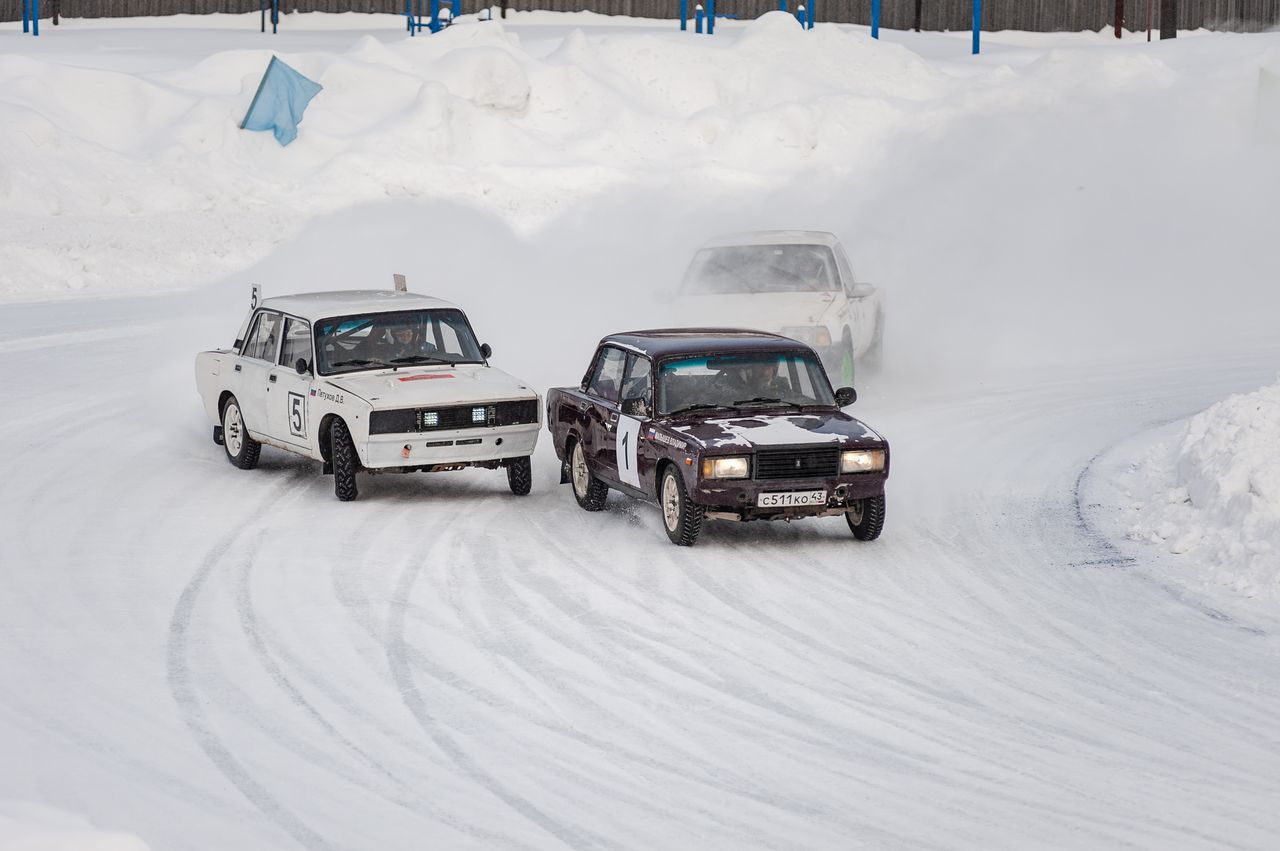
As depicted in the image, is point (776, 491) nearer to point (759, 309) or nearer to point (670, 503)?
point (670, 503)

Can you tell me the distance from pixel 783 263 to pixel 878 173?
15.0 meters

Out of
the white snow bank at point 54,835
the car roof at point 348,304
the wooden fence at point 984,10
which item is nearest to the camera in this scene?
the white snow bank at point 54,835

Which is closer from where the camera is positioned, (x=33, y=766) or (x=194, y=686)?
(x=33, y=766)

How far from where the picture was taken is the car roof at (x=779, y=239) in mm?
17969

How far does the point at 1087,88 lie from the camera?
120 feet

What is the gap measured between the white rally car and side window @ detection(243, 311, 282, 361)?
0.04 ft

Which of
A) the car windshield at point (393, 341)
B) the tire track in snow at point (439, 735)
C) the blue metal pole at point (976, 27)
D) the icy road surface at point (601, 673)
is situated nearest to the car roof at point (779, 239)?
the icy road surface at point (601, 673)

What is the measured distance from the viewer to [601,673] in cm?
849

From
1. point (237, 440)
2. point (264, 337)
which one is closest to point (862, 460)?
point (264, 337)

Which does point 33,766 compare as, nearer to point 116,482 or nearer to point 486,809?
point 486,809

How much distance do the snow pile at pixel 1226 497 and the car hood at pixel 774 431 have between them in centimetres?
219

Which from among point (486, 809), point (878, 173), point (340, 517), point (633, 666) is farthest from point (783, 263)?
point (878, 173)

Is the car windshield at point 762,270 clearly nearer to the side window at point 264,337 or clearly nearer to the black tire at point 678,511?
the side window at point 264,337

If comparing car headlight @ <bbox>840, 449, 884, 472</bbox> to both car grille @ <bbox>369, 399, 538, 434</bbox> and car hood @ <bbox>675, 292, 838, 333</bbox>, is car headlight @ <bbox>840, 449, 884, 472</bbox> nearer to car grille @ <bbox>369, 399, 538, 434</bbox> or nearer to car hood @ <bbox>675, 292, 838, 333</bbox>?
car grille @ <bbox>369, 399, 538, 434</bbox>
